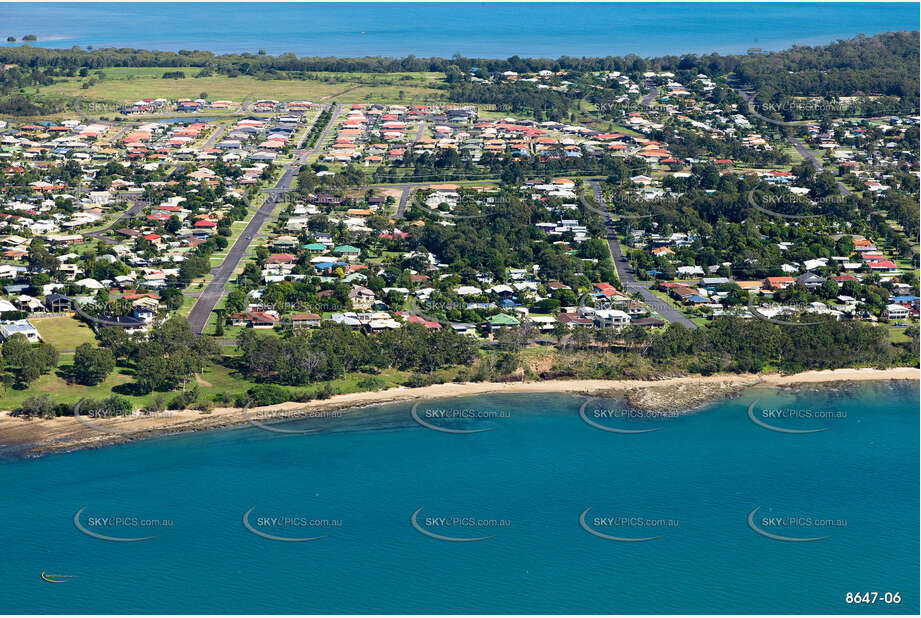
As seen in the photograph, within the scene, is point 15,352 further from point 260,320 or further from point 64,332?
point 260,320

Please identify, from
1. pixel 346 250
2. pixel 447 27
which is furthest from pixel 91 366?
pixel 447 27

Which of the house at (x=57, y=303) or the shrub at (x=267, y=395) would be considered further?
the house at (x=57, y=303)

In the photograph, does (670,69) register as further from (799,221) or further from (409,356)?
(409,356)

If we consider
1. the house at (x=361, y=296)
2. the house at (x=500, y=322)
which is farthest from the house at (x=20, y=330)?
the house at (x=500, y=322)

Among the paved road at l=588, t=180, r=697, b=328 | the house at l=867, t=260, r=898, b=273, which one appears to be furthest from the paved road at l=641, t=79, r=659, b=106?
the house at l=867, t=260, r=898, b=273

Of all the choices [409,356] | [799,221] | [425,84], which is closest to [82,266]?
[409,356]

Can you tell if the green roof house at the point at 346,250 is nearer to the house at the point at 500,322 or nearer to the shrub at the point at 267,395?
the house at the point at 500,322
